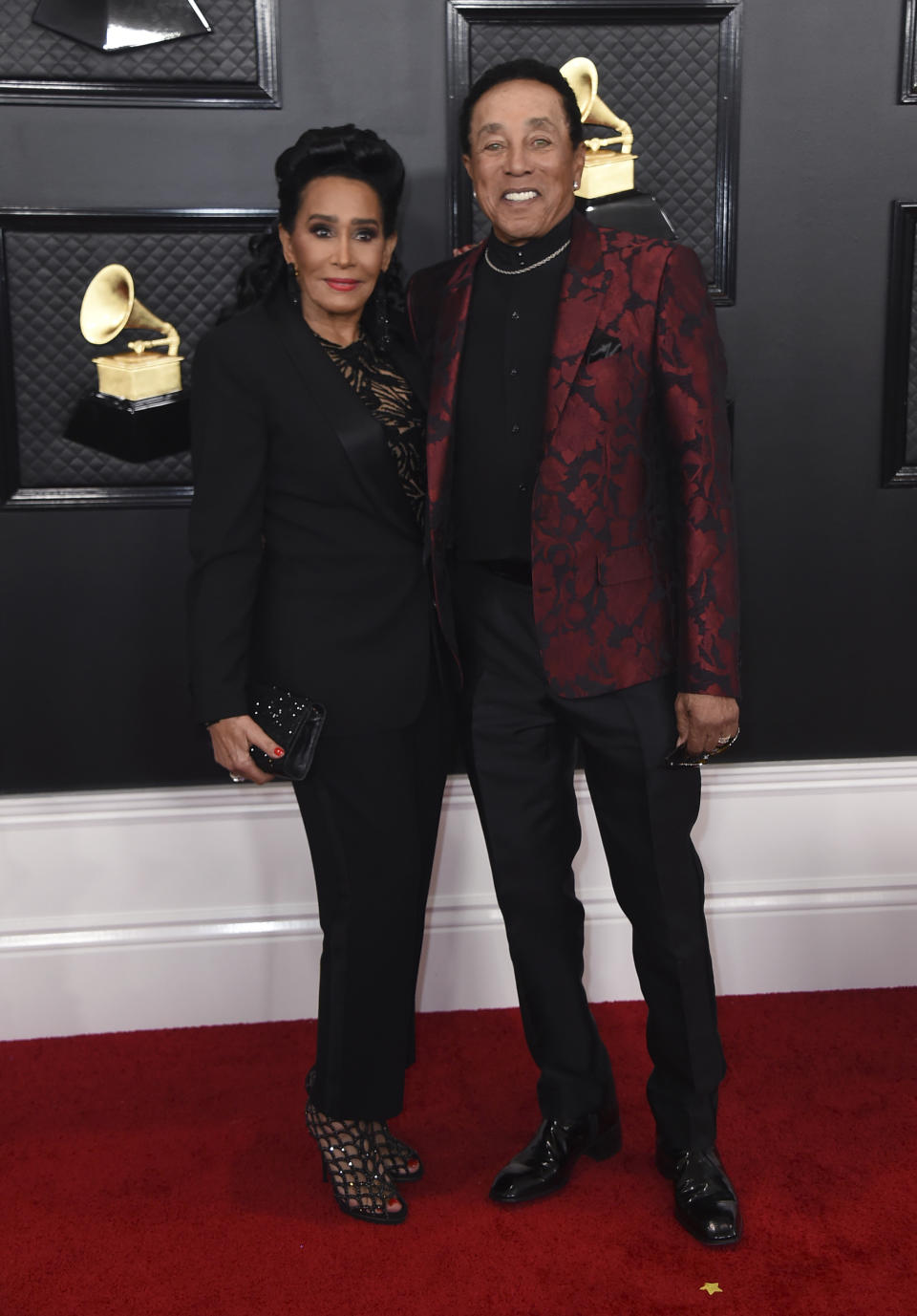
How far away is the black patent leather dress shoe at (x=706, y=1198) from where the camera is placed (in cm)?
210

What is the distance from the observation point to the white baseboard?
279cm

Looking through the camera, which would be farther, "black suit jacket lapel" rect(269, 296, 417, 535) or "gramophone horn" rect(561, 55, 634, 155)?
"gramophone horn" rect(561, 55, 634, 155)

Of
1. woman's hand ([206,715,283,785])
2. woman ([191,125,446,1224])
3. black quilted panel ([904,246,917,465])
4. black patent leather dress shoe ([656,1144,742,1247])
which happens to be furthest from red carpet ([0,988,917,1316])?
black quilted panel ([904,246,917,465])

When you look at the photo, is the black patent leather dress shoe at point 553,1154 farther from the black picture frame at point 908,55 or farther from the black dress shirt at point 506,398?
the black picture frame at point 908,55

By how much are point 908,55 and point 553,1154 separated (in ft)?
7.51

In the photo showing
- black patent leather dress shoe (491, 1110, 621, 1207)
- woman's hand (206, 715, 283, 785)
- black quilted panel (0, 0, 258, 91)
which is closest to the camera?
woman's hand (206, 715, 283, 785)

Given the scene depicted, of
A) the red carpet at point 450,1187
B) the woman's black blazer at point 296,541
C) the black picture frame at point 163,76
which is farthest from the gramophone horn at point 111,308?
A: the red carpet at point 450,1187

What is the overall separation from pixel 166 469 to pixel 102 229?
49 centimetres

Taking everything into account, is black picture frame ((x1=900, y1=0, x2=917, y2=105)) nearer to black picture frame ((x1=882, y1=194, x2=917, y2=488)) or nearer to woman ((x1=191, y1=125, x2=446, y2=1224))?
black picture frame ((x1=882, y1=194, x2=917, y2=488))

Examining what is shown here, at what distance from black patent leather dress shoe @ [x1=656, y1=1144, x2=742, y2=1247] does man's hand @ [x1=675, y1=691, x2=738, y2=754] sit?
732mm

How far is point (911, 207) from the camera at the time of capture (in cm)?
265

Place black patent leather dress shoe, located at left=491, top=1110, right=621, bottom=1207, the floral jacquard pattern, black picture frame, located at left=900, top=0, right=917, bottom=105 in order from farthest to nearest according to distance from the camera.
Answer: black picture frame, located at left=900, top=0, right=917, bottom=105 < black patent leather dress shoe, located at left=491, top=1110, right=621, bottom=1207 < the floral jacquard pattern

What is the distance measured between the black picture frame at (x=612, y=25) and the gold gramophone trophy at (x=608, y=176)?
2.5 inches

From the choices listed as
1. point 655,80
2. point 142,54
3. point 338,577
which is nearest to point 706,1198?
point 338,577
